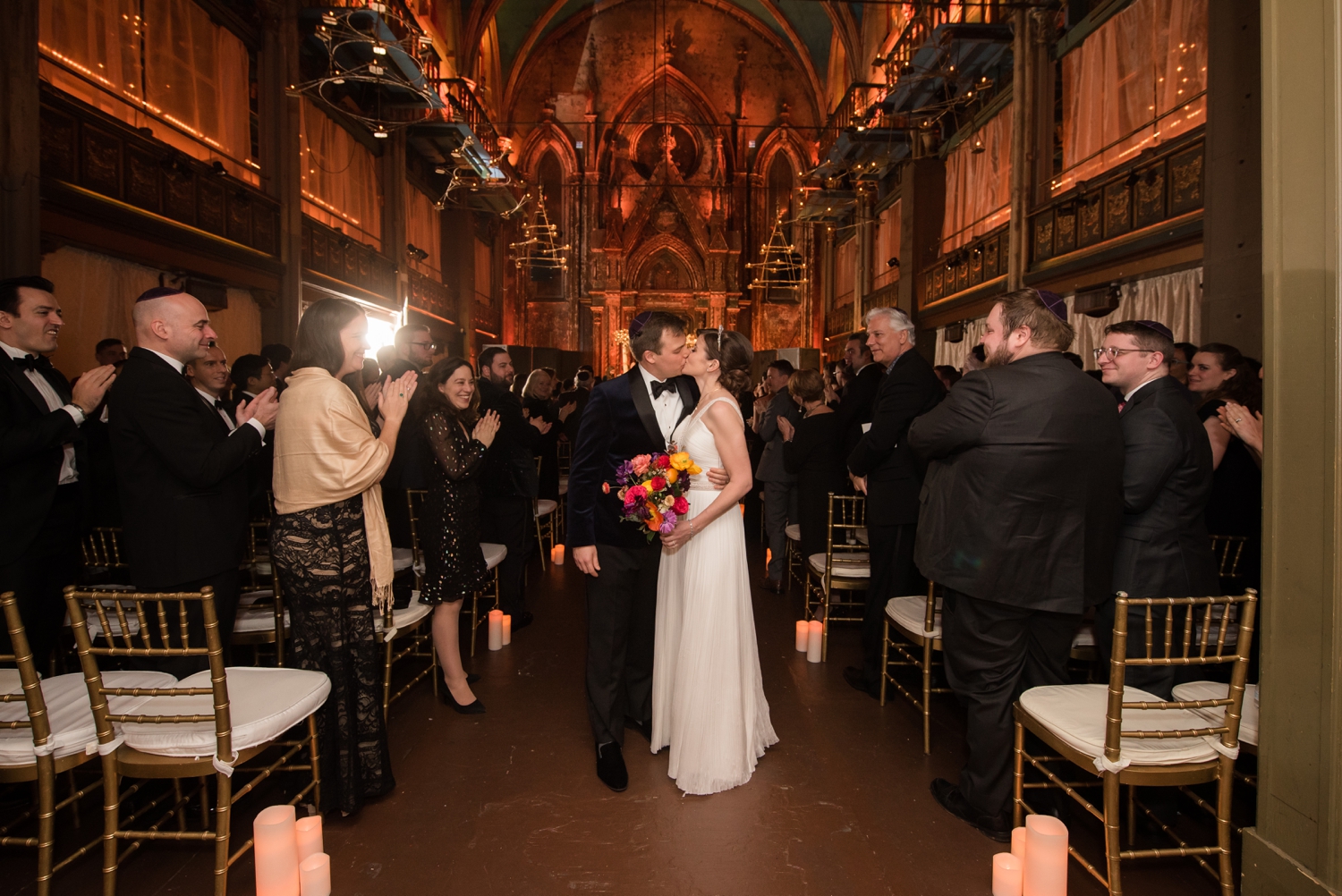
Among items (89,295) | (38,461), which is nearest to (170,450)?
(38,461)

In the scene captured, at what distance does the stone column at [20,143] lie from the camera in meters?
4.63

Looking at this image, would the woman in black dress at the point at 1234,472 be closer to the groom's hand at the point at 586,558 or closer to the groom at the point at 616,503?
the groom at the point at 616,503

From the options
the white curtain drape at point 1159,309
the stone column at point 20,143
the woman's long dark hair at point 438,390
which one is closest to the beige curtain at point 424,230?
the stone column at point 20,143

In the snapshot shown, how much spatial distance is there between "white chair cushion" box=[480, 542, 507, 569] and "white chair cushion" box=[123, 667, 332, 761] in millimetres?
1434

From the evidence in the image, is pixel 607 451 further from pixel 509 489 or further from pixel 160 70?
pixel 160 70

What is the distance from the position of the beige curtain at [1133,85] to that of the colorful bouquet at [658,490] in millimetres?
6256

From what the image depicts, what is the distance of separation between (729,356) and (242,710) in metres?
2.05

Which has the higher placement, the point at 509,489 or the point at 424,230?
the point at 424,230

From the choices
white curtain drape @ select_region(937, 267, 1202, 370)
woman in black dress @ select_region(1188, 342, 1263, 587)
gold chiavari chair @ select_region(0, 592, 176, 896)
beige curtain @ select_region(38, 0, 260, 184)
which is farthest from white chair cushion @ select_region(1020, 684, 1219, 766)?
beige curtain @ select_region(38, 0, 260, 184)

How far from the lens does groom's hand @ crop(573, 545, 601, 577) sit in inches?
114

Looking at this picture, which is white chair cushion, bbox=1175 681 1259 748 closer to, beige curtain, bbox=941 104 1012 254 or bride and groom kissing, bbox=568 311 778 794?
bride and groom kissing, bbox=568 311 778 794

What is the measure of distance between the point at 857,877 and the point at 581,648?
2.45m

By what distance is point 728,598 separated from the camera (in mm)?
2764

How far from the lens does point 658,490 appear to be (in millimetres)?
2664
